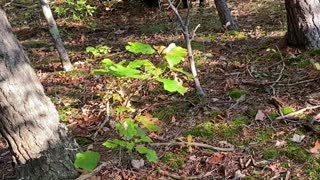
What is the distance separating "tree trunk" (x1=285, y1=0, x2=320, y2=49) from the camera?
15.4ft

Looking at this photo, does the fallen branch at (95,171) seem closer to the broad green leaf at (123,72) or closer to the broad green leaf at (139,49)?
the broad green leaf at (123,72)

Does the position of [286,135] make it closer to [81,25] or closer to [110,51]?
[110,51]

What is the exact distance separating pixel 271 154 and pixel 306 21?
7.35 feet

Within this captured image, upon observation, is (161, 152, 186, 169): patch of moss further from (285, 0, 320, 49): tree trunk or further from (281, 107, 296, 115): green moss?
(285, 0, 320, 49): tree trunk

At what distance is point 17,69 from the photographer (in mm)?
2857

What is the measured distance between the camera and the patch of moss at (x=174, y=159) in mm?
3084

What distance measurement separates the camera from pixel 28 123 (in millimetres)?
2869

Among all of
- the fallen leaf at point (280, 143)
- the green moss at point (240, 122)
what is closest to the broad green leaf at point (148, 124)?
the green moss at point (240, 122)

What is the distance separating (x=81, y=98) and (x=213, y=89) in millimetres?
1547

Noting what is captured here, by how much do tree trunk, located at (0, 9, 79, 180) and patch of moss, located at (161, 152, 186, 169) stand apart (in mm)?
670

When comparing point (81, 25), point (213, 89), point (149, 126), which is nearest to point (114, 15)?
point (81, 25)

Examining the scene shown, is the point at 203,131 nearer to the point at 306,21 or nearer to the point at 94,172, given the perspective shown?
the point at 94,172

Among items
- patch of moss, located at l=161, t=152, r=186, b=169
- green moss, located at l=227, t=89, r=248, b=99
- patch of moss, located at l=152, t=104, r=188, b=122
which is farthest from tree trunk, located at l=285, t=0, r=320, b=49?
patch of moss, located at l=161, t=152, r=186, b=169

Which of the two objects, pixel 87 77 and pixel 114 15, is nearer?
pixel 87 77
